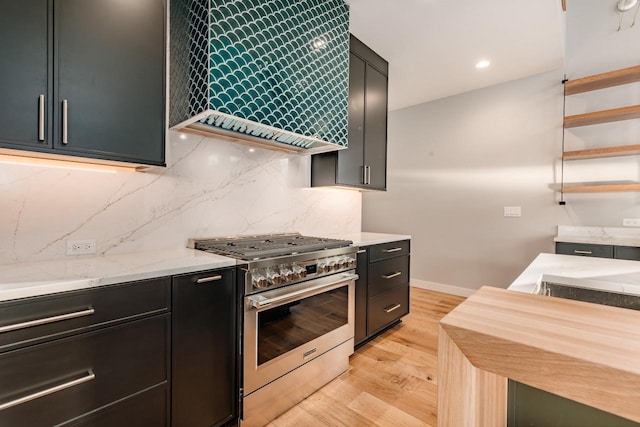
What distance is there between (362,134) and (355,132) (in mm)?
111

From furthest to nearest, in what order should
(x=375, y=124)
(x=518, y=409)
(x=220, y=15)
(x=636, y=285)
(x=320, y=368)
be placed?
1. (x=375, y=124)
2. (x=320, y=368)
3. (x=220, y=15)
4. (x=636, y=285)
5. (x=518, y=409)

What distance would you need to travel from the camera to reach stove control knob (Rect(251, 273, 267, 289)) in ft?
5.23

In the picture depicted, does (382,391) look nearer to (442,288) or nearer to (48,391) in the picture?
(48,391)

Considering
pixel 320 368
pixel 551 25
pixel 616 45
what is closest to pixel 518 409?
pixel 320 368

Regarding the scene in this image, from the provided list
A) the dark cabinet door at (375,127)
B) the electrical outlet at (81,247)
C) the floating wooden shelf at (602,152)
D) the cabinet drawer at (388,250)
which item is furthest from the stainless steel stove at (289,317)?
the floating wooden shelf at (602,152)

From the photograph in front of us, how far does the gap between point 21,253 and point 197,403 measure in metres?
1.11

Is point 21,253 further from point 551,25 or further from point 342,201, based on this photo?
point 551,25

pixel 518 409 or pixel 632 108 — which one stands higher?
pixel 632 108

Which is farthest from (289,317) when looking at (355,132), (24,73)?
(355,132)

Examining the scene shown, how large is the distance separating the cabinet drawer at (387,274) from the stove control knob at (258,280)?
1142mm

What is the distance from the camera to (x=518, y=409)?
2.56ft

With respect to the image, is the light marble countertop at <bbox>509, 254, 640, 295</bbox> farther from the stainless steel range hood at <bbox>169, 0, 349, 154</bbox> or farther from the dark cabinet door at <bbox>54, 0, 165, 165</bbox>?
the dark cabinet door at <bbox>54, 0, 165, 165</bbox>

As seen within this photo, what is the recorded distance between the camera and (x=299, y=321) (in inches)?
72.5

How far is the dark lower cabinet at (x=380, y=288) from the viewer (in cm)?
244
